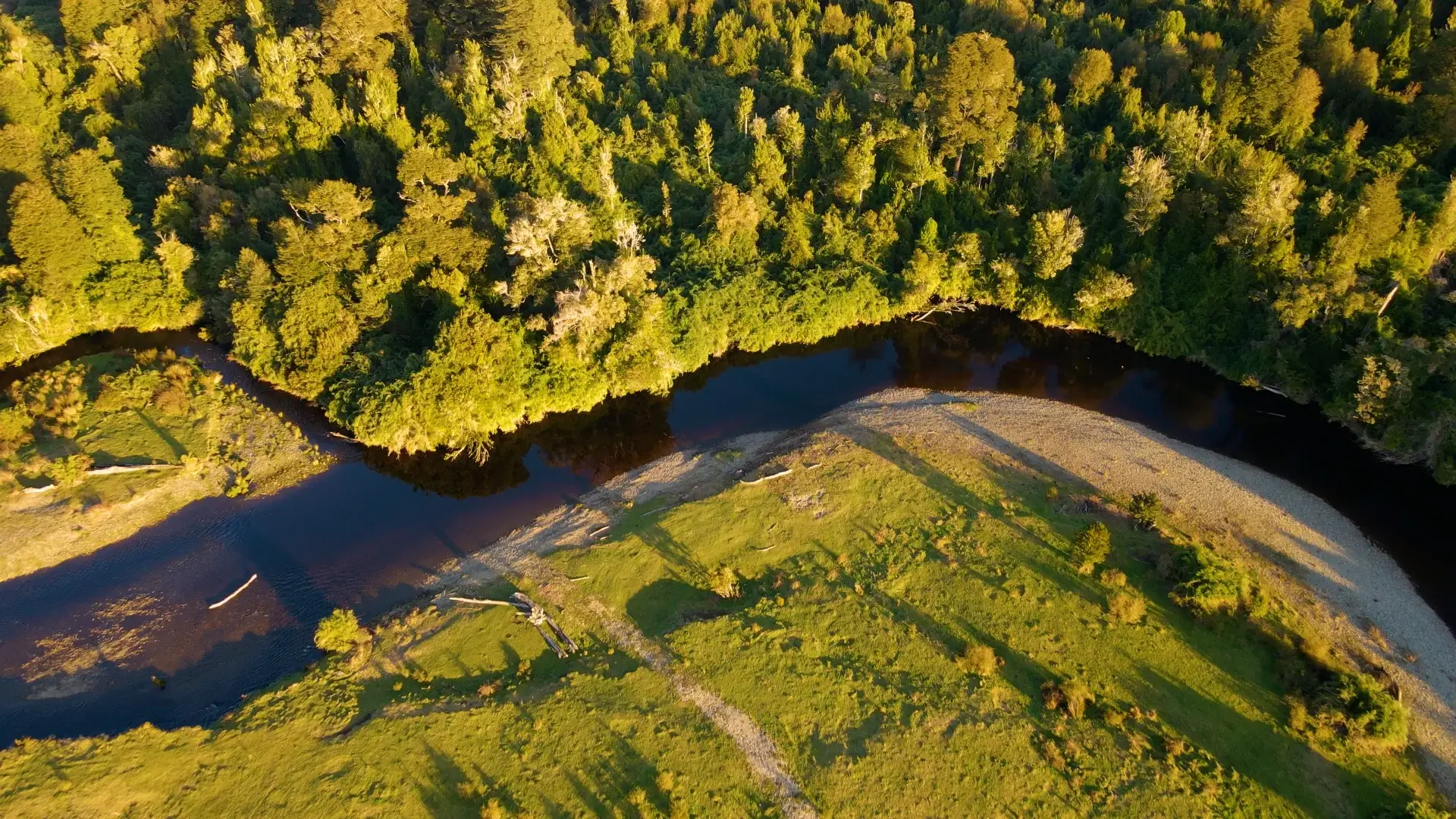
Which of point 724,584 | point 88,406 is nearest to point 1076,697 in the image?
point 724,584

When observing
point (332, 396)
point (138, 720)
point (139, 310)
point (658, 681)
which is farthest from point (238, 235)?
point (658, 681)

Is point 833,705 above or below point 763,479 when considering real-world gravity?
below

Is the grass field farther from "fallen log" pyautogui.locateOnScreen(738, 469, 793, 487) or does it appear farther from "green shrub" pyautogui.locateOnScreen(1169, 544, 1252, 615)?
"fallen log" pyautogui.locateOnScreen(738, 469, 793, 487)

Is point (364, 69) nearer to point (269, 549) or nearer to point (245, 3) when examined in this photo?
point (245, 3)

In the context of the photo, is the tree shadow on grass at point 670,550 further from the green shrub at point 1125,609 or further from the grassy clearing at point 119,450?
the grassy clearing at point 119,450

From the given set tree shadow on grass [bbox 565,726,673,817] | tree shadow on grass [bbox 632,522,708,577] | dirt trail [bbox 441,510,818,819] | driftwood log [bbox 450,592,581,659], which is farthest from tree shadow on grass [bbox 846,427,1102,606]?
driftwood log [bbox 450,592,581,659]

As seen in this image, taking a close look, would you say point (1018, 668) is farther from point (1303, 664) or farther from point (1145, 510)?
point (1145, 510)
